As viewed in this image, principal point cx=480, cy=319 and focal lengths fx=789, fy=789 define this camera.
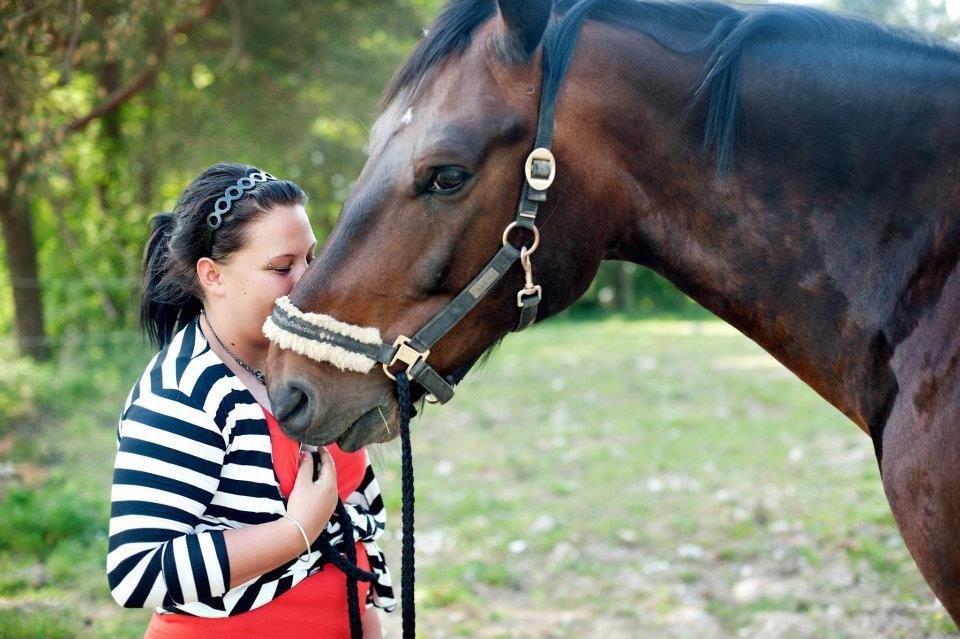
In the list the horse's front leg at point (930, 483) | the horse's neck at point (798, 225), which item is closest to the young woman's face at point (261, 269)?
the horse's neck at point (798, 225)

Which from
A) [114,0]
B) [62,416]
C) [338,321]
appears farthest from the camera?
[62,416]

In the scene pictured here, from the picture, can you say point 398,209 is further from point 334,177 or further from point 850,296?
point 334,177

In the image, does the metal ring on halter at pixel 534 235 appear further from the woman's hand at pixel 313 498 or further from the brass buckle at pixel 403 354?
the woman's hand at pixel 313 498

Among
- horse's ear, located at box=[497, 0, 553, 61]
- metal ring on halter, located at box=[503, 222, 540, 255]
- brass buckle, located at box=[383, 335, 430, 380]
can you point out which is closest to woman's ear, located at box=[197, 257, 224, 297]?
brass buckle, located at box=[383, 335, 430, 380]

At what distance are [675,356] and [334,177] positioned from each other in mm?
6585

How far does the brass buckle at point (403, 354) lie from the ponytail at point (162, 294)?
22.7 inches

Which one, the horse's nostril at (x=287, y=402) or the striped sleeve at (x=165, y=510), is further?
the horse's nostril at (x=287, y=402)

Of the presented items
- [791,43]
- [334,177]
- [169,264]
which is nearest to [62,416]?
[334,177]

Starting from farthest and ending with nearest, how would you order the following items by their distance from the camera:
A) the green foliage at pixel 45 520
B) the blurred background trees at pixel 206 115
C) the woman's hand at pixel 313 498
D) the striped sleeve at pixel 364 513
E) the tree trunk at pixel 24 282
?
the tree trunk at pixel 24 282 → the blurred background trees at pixel 206 115 → the green foliage at pixel 45 520 → the striped sleeve at pixel 364 513 → the woman's hand at pixel 313 498

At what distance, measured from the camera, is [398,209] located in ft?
5.96

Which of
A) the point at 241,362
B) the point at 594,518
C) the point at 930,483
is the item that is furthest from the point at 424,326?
the point at 594,518

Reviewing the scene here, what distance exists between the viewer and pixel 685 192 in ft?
6.35

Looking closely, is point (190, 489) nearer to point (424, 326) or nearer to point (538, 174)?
point (424, 326)

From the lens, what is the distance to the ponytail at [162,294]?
6.66 feet
